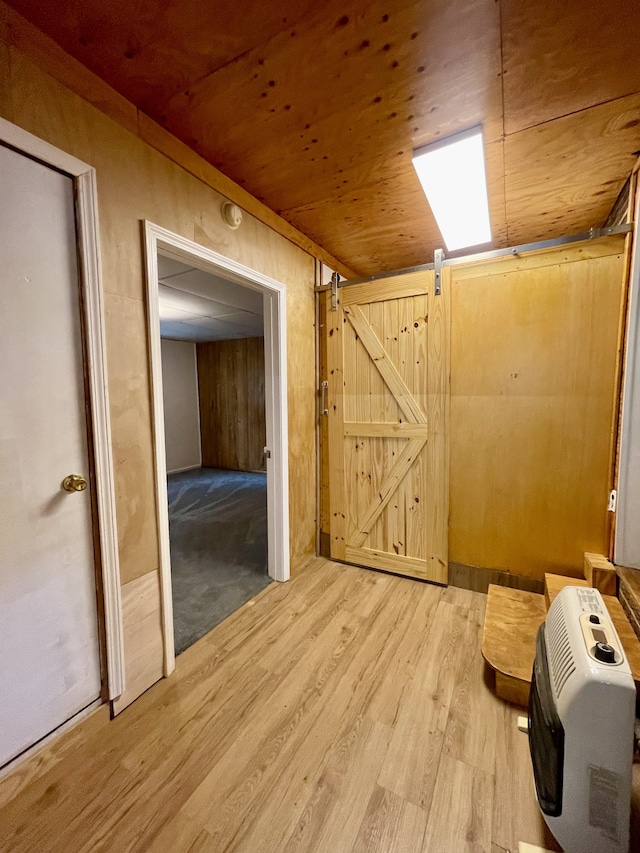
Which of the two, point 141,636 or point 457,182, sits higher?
point 457,182

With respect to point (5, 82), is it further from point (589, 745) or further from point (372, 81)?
point (589, 745)

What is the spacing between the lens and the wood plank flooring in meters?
1.07

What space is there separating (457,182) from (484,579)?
2.49 metres

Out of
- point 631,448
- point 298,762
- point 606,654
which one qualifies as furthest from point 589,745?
point 631,448

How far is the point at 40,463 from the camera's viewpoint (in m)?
1.22

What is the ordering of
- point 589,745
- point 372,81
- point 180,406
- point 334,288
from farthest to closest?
1. point 180,406
2. point 334,288
3. point 372,81
4. point 589,745

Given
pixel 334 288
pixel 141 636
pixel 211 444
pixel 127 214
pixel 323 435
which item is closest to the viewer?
pixel 127 214

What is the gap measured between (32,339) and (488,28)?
73.2 inches

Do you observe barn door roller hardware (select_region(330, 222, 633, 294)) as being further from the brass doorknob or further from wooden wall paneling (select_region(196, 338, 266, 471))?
wooden wall paneling (select_region(196, 338, 266, 471))

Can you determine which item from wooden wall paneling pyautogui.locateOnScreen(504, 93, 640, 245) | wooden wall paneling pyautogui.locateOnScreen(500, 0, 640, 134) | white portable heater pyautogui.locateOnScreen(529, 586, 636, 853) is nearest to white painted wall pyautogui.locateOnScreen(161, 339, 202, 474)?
wooden wall paneling pyautogui.locateOnScreen(504, 93, 640, 245)

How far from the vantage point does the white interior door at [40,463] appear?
1.13 m

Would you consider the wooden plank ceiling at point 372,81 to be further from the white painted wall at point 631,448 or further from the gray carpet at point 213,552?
the gray carpet at point 213,552

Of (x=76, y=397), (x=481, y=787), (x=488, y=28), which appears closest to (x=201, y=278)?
(x=76, y=397)

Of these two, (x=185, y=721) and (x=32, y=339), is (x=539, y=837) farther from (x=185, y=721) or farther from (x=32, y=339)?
(x=32, y=339)
